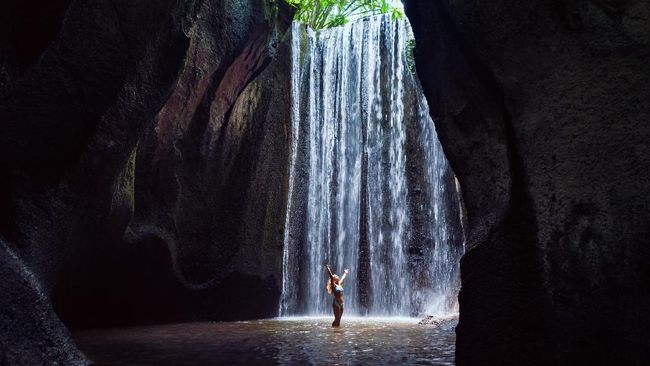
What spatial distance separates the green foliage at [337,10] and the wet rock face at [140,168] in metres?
3.53

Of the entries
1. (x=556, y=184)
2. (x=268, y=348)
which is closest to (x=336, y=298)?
(x=268, y=348)

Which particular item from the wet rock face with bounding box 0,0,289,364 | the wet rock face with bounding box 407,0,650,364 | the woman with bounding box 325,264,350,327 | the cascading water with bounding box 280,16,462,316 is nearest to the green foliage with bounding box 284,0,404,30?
the cascading water with bounding box 280,16,462,316

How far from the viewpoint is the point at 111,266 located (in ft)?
27.8

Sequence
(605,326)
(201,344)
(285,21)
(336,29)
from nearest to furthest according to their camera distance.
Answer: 1. (605,326)
2. (201,344)
3. (285,21)
4. (336,29)

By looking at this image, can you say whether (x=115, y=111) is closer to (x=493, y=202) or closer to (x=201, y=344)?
(x=201, y=344)

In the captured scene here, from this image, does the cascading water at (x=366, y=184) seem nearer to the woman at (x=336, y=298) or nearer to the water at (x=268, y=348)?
the woman at (x=336, y=298)

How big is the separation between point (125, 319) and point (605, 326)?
8.26 m

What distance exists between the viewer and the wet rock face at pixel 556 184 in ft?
9.96

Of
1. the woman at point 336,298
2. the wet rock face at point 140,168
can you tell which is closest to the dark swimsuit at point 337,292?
the woman at point 336,298

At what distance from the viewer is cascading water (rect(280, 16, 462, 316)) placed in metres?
13.0

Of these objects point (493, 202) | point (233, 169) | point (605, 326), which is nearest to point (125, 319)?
point (233, 169)

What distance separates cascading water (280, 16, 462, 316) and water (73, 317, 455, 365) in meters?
5.69

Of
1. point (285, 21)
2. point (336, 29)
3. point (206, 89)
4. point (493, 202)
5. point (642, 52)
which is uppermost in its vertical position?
point (336, 29)

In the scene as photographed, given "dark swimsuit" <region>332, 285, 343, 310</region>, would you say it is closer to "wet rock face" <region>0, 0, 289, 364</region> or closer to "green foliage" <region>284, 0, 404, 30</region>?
"wet rock face" <region>0, 0, 289, 364</region>
